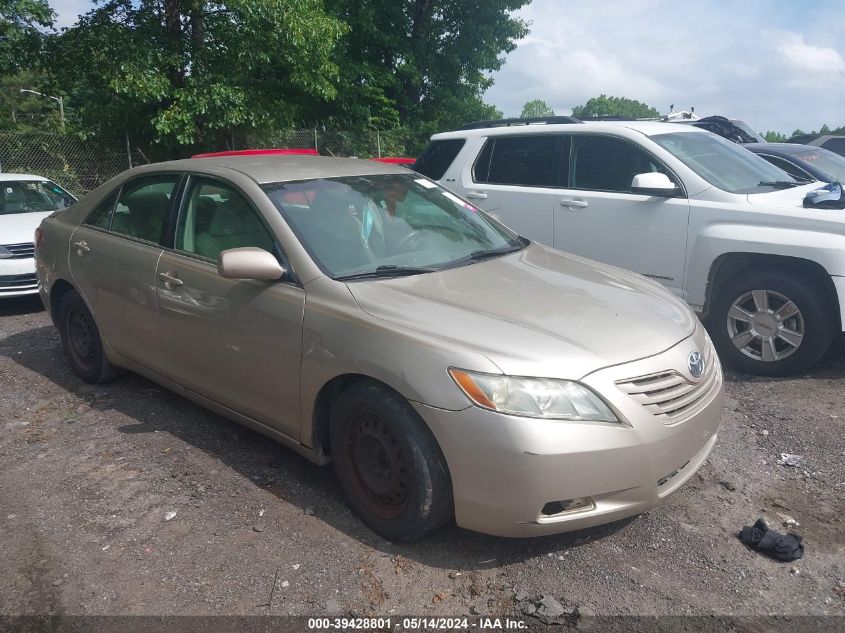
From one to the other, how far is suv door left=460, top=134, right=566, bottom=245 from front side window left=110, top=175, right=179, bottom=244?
289 cm

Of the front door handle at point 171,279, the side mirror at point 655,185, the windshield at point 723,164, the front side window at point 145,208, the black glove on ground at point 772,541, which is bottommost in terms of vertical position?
the black glove on ground at point 772,541

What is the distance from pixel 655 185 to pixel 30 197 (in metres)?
7.42

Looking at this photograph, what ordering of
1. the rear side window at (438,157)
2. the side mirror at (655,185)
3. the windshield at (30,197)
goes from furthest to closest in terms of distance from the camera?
the windshield at (30,197)
the rear side window at (438,157)
the side mirror at (655,185)

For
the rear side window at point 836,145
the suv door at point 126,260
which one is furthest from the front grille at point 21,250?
the rear side window at point 836,145

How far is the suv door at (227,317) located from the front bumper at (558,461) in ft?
3.07

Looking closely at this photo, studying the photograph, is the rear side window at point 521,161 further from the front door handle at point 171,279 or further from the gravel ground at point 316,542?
the front door handle at point 171,279

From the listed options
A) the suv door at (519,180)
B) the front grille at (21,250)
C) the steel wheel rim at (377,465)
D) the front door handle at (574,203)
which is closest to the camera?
the steel wheel rim at (377,465)

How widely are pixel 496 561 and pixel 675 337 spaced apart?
1.25 m

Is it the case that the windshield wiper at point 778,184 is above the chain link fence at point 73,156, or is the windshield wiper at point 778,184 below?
above

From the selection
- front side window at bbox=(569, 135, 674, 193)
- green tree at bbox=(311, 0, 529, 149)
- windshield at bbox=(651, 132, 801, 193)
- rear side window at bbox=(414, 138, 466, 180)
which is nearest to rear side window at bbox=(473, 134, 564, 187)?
front side window at bbox=(569, 135, 674, 193)

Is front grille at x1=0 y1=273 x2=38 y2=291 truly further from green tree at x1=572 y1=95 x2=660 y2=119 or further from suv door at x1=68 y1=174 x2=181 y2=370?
green tree at x1=572 y1=95 x2=660 y2=119

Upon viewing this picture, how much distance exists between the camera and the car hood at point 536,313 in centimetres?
305

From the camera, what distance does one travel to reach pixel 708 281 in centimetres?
570

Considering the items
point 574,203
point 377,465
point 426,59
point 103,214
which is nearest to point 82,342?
point 103,214
